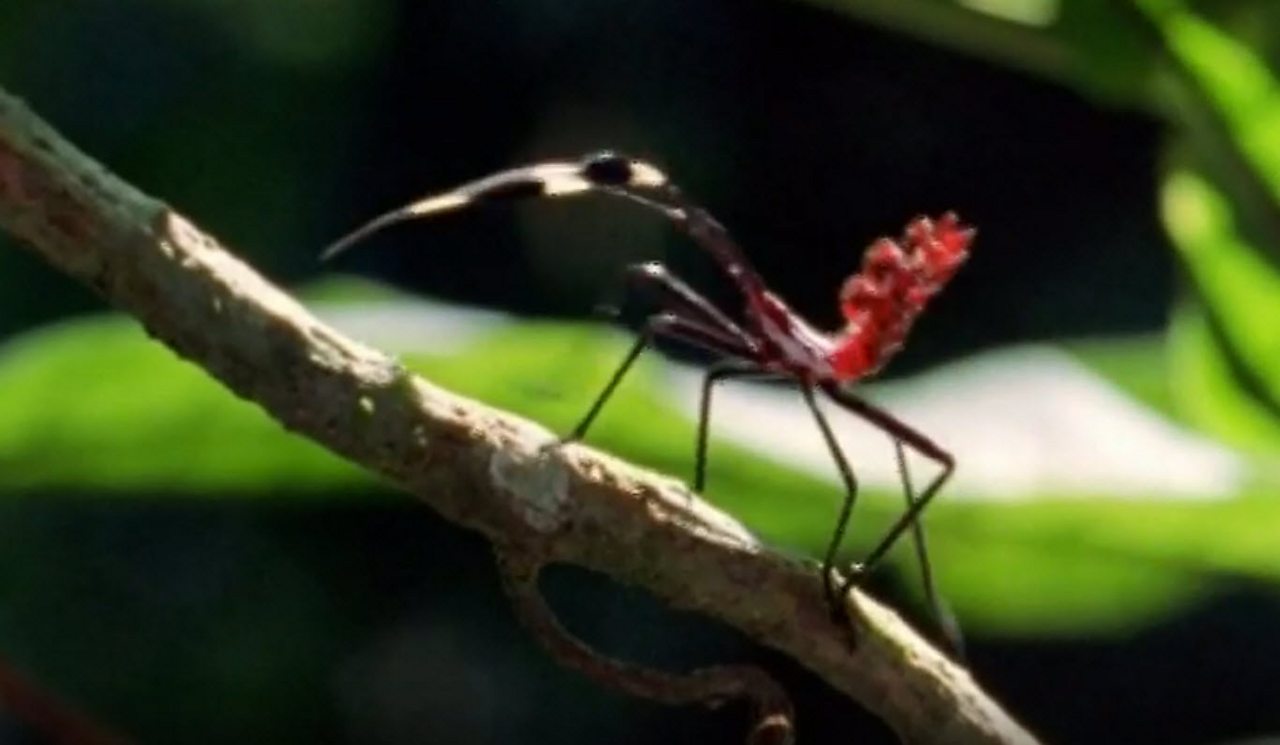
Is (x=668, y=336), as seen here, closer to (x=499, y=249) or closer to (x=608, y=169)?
(x=608, y=169)

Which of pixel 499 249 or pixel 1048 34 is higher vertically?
pixel 1048 34

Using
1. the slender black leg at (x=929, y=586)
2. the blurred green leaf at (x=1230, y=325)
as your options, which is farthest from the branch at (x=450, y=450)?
the blurred green leaf at (x=1230, y=325)

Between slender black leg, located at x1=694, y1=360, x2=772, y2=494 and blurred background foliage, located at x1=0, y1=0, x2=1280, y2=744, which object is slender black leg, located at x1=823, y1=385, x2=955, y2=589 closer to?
slender black leg, located at x1=694, y1=360, x2=772, y2=494

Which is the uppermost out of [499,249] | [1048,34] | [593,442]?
[1048,34]

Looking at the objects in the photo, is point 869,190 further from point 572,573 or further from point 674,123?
point 572,573

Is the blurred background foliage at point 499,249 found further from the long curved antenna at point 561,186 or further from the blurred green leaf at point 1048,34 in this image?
the long curved antenna at point 561,186

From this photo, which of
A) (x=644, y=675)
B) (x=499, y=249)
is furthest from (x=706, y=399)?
(x=499, y=249)
